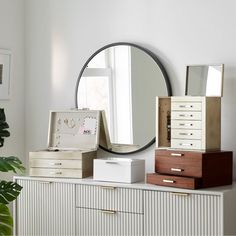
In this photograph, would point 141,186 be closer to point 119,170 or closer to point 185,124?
point 119,170

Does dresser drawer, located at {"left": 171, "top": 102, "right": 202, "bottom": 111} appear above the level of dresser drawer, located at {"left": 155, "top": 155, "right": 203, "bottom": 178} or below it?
above

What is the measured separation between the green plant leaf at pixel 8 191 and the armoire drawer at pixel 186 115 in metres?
1.06

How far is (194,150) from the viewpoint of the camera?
3121 millimetres

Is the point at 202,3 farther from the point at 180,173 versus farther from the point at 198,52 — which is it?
the point at 180,173

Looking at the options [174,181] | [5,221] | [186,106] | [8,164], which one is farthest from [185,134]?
[5,221]

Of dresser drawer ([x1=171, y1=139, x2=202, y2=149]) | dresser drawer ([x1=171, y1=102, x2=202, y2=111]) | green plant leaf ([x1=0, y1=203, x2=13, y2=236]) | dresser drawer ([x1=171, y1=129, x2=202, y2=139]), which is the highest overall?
dresser drawer ([x1=171, y1=102, x2=202, y2=111])

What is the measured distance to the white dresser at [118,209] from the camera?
298 cm

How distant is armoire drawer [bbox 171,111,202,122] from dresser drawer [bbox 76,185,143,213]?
49 cm

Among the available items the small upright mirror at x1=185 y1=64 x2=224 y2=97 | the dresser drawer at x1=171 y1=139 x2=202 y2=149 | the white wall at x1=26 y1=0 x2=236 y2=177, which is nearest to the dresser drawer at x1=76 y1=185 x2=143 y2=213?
the dresser drawer at x1=171 y1=139 x2=202 y2=149

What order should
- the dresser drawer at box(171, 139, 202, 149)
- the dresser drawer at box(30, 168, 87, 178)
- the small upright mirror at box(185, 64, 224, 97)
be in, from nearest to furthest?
1. the dresser drawer at box(171, 139, 202, 149)
2. the small upright mirror at box(185, 64, 224, 97)
3. the dresser drawer at box(30, 168, 87, 178)

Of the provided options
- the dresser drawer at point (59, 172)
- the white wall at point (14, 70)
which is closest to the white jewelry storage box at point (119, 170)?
the dresser drawer at point (59, 172)

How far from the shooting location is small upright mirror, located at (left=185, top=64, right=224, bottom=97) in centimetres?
325

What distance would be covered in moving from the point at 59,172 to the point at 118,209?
0.51 m

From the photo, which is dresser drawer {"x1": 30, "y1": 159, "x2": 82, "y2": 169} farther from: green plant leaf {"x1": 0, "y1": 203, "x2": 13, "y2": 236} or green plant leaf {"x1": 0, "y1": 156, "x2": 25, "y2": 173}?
green plant leaf {"x1": 0, "y1": 203, "x2": 13, "y2": 236}
